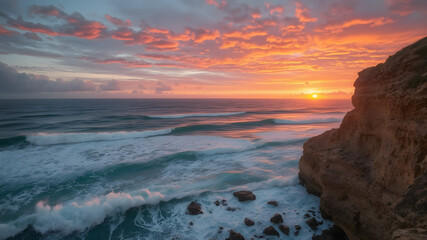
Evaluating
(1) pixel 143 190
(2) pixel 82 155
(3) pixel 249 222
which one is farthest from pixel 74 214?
(2) pixel 82 155

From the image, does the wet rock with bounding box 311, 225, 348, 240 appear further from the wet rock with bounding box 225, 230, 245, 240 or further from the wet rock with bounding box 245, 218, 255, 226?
the wet rock with bounding box 225, 230, 245, 240

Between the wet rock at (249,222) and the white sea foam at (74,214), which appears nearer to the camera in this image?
the wet rock at (249,222)

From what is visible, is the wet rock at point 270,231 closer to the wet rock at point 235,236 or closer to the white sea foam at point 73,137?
the wet rock at point 235,236

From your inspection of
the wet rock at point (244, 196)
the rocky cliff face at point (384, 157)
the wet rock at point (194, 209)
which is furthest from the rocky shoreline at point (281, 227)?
the wet rock at point (244, 196)

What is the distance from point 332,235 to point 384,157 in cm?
229

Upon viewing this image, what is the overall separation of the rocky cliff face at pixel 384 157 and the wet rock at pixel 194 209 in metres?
3.54

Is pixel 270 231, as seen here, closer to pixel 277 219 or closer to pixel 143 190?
pixel 277 219

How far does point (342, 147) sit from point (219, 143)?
1067 centimetres

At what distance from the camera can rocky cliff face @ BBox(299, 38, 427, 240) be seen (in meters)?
2.99

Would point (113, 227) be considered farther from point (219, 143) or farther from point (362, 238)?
point (219, 143)

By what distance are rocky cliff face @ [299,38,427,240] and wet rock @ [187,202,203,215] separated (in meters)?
3.54

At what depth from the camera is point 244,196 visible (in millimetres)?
6996

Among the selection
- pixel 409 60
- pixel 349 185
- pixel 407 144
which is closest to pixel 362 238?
pixel 349 185

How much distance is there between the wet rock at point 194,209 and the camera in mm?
6293
